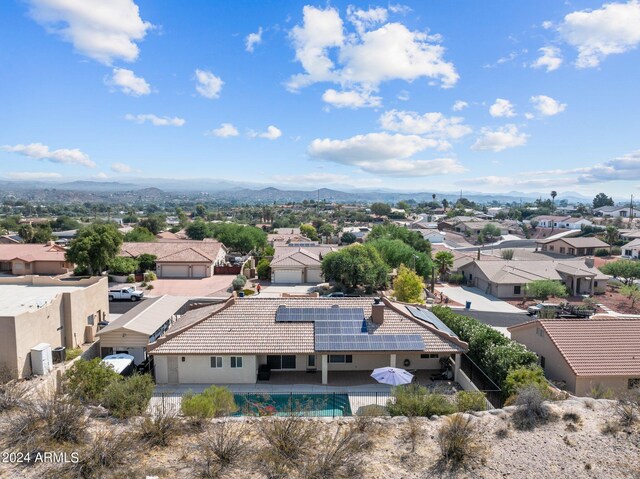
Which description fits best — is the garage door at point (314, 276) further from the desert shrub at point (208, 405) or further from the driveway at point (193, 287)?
the desert shrub at point (208, 405)

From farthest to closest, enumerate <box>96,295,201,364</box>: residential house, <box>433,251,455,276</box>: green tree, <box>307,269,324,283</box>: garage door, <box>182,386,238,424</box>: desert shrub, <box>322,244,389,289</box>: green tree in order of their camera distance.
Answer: <box>433,251,455,276</box>: green tree
<box>307,269,324,283</box>: garage door
<box>322,244,389,289</box>: green tree
<box>96,295,201,364</box>: residential house
<box>182,386,238,424</box>: desert shrub

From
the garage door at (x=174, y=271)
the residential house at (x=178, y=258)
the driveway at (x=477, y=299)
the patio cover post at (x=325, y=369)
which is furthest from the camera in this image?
the garage door at (x=174, y=271)

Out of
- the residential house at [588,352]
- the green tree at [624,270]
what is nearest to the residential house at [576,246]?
the green tree at [624,270]

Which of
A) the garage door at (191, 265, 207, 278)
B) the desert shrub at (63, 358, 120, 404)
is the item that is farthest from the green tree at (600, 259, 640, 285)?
the desert shrub at (63, 358, 120, 404)

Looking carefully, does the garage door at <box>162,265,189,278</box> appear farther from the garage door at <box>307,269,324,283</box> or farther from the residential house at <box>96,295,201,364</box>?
the residential house at <box>96,295,201,364</box>

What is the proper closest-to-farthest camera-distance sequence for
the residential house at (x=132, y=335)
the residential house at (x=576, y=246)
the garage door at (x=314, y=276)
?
the residential house at (x=132, y=335)
the garage door at (x=314, y=276)
the residential house at (x=576, y=246)

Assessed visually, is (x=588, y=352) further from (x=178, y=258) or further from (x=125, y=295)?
(x=178, y=258)
